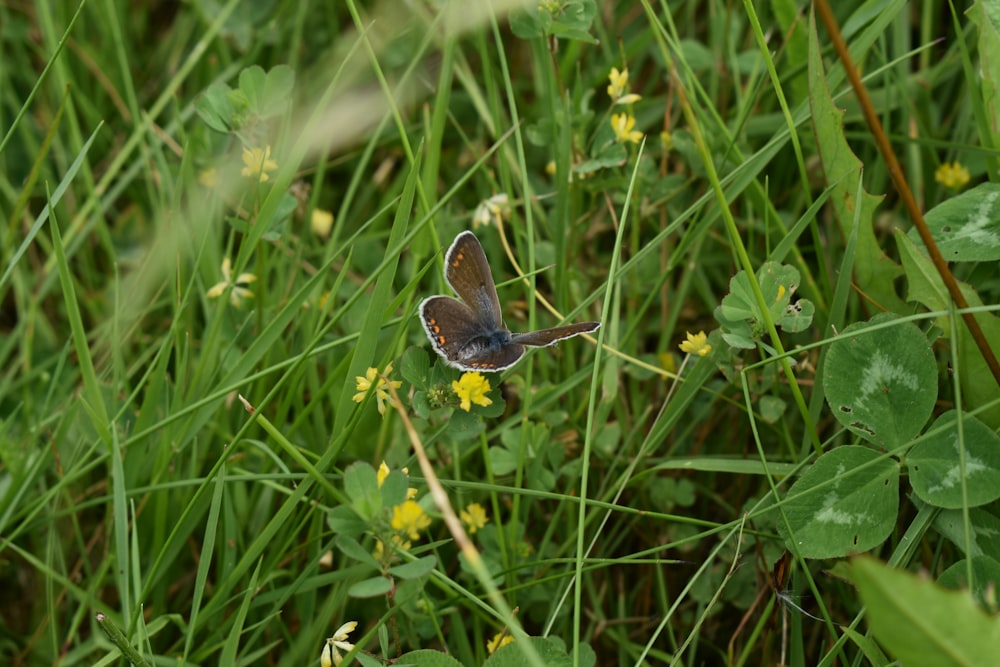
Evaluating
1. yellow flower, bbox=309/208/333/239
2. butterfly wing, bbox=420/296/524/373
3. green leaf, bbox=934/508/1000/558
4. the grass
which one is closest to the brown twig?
the grass

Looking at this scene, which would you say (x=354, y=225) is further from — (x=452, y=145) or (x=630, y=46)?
(x=630, y=46)

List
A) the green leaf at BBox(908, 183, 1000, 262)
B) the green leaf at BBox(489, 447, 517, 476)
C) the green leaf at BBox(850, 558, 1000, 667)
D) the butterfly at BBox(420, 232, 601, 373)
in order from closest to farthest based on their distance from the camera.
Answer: the green leaf at BBox(850, 558, 1000, 667)
the butterfly at BBox(420, 232, 601, 373)
the green leaf at BBox(908, 183, 1000, 262)
the green leaf at BBox(489, 447, 517, 476)

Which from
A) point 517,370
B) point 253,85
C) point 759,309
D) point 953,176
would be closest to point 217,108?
point 253,85

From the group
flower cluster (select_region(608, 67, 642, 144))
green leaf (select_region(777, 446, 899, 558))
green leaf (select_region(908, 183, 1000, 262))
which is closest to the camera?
green leaf (select_region(777, 446, 899, 558))

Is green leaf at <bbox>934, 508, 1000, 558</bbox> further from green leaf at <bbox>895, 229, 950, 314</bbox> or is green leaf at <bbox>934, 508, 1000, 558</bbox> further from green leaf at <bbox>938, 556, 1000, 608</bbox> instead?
green leaf at <bbox>895, 229, 950, 314</bbox>

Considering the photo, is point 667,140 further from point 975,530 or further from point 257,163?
point 975,530

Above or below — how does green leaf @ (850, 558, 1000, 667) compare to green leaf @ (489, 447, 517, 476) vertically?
above

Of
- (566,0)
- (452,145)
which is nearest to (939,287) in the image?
(566,0)

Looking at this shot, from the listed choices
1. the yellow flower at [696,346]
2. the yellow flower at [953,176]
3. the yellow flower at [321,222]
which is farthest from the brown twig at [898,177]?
the yellow flower at [321,222]
